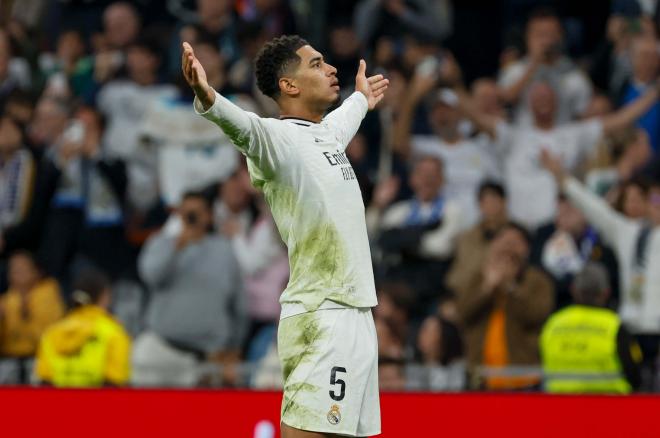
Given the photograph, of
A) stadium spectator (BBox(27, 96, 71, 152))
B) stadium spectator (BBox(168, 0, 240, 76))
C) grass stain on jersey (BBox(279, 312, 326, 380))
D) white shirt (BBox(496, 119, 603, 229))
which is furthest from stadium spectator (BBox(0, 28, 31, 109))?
grass stain on jersey (BBox(279, 312, 326, 380))

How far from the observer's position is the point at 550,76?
38.5 feet

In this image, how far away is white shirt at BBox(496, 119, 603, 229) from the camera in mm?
11273

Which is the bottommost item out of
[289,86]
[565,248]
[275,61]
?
[565,248]

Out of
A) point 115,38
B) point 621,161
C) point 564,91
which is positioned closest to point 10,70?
point 115,38

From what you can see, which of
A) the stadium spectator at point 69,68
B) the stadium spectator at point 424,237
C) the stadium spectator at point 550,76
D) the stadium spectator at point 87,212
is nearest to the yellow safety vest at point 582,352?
the stadium spectator at point 424,237

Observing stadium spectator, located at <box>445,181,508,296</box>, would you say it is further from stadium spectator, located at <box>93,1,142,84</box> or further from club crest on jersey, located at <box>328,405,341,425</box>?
club crest on jersey, located at <box>328,405,341,425</box>

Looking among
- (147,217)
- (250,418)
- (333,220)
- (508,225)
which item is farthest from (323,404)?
(147,217)

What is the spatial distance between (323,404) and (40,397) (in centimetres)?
271

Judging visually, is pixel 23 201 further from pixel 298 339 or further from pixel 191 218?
pixel 298 339

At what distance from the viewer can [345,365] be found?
5.52 m

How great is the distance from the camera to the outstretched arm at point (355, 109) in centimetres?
600

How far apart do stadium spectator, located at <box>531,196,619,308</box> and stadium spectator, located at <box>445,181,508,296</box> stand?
0.37 meters

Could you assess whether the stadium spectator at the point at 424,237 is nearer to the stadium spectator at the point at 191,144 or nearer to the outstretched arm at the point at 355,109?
the stadium spectator at the point at 191,144

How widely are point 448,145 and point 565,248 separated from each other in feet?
4.81
